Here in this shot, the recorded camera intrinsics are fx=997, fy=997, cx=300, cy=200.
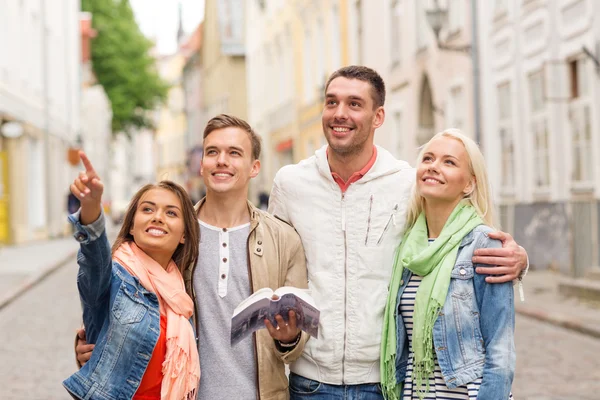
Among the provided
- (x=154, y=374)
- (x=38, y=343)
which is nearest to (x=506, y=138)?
(x=38, y=343)

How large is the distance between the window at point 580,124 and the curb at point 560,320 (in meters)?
3.41

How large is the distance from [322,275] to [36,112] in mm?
28311

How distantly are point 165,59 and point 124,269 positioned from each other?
110 m

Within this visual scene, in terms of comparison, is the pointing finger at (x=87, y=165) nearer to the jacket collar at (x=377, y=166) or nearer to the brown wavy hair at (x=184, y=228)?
the brown wavy hair at (x=184, y=228)

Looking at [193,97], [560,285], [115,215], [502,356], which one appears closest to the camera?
[502,356]

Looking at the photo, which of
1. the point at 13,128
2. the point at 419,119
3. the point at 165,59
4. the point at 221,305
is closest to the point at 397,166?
the point at 221,305

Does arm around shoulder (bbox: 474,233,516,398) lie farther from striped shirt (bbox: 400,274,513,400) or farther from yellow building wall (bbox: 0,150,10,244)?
yellow building wall (bbox: 0,150,10,244)

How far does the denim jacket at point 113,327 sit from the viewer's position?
3.28 meters

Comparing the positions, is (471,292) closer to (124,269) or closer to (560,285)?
(124,269)

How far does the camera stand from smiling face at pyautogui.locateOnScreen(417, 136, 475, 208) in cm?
350

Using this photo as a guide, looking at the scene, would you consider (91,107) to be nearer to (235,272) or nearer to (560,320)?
(560,320)

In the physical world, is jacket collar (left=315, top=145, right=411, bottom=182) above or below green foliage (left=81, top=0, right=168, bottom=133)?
below

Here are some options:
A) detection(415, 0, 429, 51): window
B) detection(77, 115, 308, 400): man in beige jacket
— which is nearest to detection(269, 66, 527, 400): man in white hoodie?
detection(77, 115, 308, 400): man in beige jacket

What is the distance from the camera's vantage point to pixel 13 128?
24.9m
